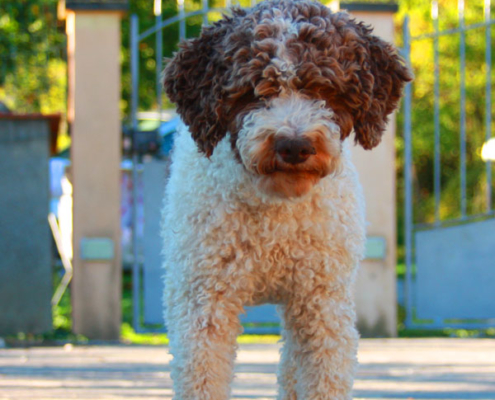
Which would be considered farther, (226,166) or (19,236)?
(19,236)

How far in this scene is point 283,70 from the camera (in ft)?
9.21

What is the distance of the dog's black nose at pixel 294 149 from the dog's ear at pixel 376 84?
1.13 feet

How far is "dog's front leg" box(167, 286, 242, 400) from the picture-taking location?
127 inches

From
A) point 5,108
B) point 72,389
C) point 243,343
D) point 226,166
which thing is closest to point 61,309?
point 5,108

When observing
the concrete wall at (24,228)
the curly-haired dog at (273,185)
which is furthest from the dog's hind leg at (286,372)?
the concrete wall at (24,228)

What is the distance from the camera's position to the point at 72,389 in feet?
16.6

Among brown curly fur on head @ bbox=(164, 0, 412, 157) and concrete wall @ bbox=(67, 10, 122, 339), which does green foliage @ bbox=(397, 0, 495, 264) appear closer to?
concrete wall @ bbox=(67, 10, 122, 339)

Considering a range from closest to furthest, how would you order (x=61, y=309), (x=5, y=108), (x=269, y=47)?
(x=269, y=47) < (x=5, y=108) < (x=61, y=309)

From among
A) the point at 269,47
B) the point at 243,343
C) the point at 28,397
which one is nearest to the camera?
the point at 269,47

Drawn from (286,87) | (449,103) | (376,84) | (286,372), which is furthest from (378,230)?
(449,103)

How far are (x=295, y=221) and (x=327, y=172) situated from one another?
1.26 feet

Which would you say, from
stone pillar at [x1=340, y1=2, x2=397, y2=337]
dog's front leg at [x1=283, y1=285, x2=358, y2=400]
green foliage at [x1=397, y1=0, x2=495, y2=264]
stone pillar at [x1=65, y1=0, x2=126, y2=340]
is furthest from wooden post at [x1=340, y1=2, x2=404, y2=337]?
green foliage at [x1=397, y1=0, x2=495, y2=264]

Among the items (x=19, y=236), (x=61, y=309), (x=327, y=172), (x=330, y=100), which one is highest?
(x=330, y=100)

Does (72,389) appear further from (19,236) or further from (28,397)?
(19,236)
